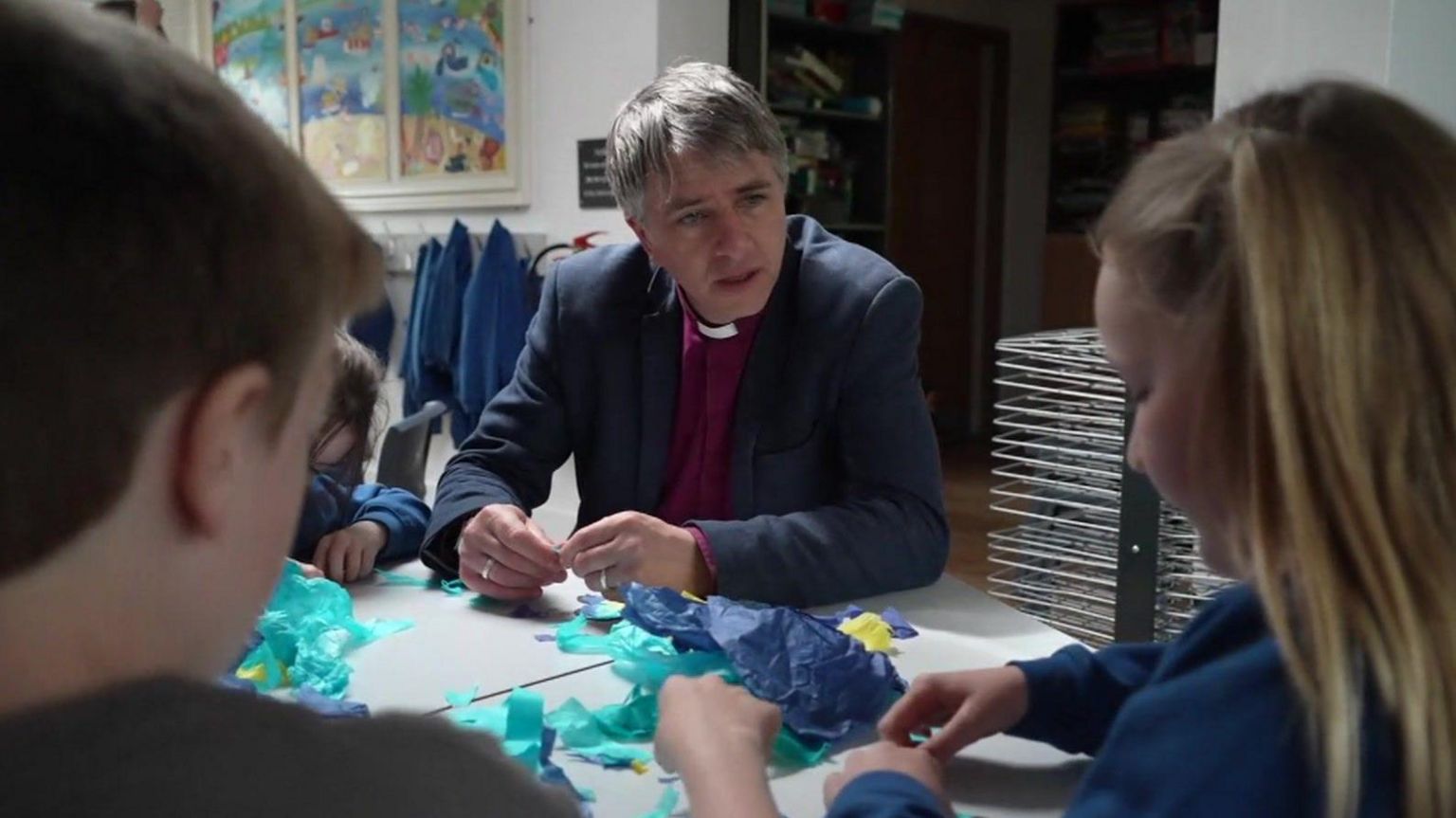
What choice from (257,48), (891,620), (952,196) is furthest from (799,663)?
(952,196)

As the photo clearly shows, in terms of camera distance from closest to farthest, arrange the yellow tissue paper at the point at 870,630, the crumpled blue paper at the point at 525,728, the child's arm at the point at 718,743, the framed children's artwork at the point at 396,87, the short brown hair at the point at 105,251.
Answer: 1. the short brown hair at the point at 105,251
2. the child's arm at the point at 718,743
3. the crumpled blue paper at the point at 525,728
4. the yellow tissue paper at the point at 870,630
5. the framed children's artwork at the point at 396,87

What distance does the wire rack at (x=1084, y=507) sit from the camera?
2034 mm

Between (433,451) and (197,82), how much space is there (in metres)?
4.33

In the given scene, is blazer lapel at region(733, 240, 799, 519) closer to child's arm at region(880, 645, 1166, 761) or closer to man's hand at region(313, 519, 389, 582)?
man's hand at region(313, 519, 389, 582)

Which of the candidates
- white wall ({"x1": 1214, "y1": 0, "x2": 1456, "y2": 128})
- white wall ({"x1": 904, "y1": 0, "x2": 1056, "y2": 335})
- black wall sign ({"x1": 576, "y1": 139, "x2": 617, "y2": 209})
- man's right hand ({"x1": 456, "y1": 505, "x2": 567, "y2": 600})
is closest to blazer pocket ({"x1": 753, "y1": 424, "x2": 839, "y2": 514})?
man's right hand ({"x1": 456, "y1": 505, "x2": 567, "y2": 600})

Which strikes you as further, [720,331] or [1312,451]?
[720,331]

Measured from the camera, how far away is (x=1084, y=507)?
224 centimetres

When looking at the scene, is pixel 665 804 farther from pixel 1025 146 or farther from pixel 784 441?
pixel 1025 146

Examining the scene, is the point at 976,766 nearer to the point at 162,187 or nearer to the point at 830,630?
the point at 830,630

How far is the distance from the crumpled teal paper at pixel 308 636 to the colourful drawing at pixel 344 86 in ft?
12.0

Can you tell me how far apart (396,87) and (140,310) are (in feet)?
14.5

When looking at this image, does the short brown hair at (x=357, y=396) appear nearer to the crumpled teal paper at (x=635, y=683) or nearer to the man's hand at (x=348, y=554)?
the man's hand at (x=348, y=554)

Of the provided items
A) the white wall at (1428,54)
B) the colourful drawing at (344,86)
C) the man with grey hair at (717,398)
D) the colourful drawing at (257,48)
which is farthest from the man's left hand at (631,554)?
the colourful drawing at (257,48)

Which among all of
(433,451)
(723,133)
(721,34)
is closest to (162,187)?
(723,133)
